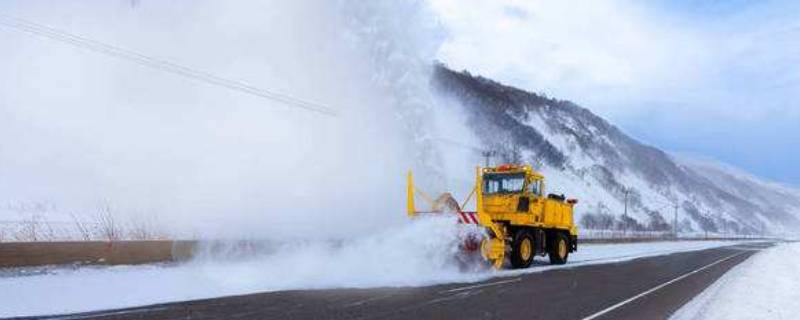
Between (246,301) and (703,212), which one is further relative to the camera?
(703,212)

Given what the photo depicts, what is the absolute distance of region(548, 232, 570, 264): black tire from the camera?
26.5 m

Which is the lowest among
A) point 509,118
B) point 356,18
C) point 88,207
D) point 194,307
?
point 194,307

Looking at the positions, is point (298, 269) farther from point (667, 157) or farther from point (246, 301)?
point (667, 157)

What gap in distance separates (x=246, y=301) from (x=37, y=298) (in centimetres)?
332

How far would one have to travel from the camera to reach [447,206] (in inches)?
818

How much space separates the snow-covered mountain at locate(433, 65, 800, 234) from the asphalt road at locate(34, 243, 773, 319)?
52.1 meters

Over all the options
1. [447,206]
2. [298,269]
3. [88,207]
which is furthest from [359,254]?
[88,207]

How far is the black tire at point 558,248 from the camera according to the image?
87.1 feet

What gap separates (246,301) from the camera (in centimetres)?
1261

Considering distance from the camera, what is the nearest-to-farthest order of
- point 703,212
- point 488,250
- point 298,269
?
point 298,269, point 488,250, point 703,212

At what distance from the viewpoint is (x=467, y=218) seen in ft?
65.8

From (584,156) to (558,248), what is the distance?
98740 millimetres

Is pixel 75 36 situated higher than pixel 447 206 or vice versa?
pixel 75 36

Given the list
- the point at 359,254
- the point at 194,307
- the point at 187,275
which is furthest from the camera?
the point at 359,254
